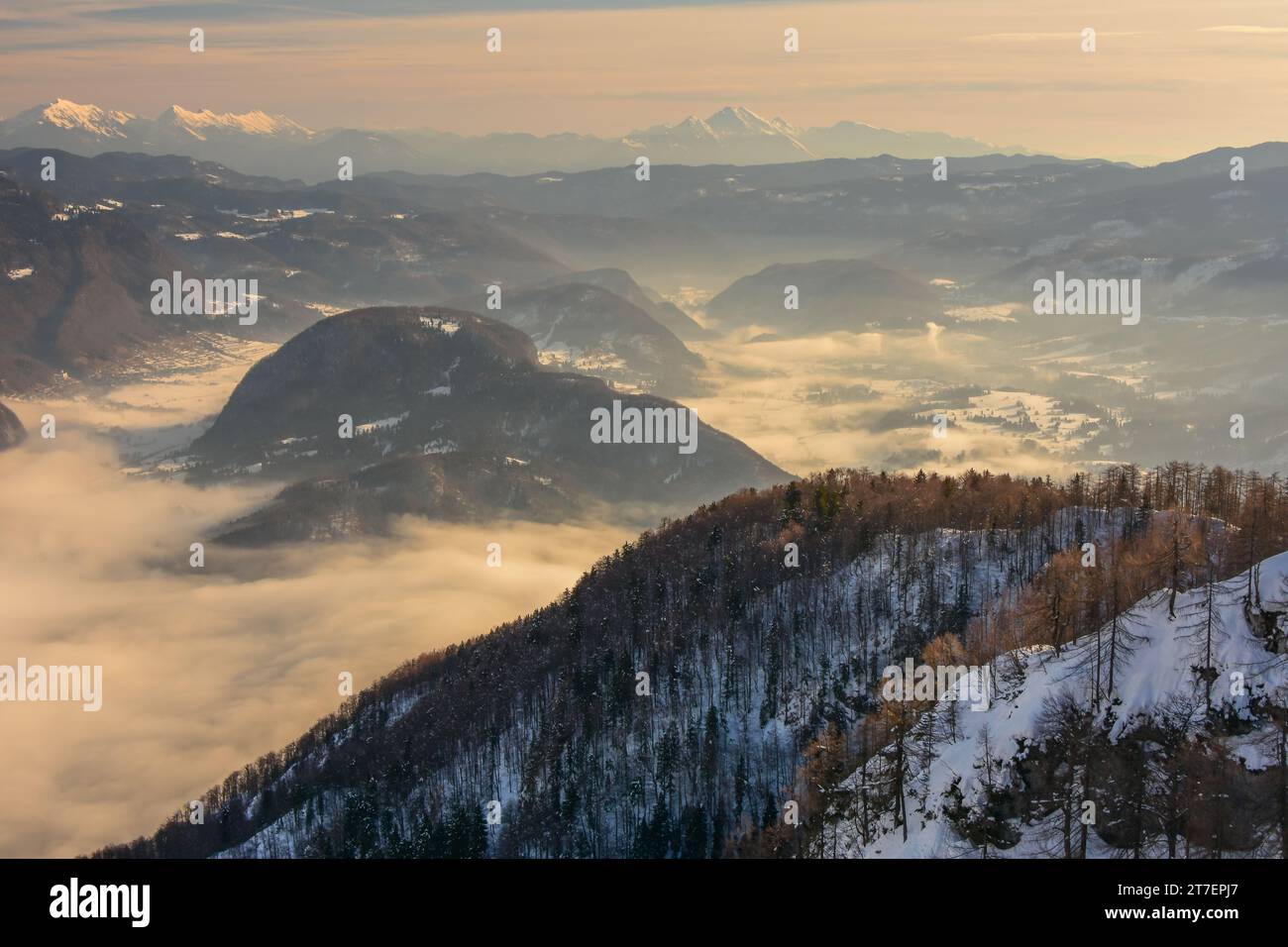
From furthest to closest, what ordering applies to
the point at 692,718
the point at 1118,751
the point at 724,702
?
the point at 724,702
the point at 692,718
the point at 1118,751

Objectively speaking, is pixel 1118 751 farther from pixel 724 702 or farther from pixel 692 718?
pixel 692 718

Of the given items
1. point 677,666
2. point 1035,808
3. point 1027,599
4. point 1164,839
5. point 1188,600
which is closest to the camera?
point 1164,839

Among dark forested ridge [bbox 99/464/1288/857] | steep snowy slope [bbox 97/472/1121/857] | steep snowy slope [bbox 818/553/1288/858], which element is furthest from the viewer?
steep snowy slope [bbox 97/472/1121/857]

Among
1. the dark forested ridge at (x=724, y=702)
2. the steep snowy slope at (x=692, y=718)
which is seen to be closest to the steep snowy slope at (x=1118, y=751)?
the dark forested ridge at (x=724, y=702)

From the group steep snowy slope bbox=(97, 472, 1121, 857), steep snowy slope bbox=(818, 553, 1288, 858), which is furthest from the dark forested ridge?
steep snowy slope bbox=(818, 553, 1288, 858)

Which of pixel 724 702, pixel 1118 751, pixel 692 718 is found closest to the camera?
pixel 1118 751

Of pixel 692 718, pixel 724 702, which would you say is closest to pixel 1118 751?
pixel 724 702

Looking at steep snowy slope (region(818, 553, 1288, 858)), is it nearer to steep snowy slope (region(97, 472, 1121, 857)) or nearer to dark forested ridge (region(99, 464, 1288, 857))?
dark forested ridge (region(99, 464, 1288, 857))

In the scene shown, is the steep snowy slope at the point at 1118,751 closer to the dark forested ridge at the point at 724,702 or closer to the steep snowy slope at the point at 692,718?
the dark forested ridge at the point at 724,702

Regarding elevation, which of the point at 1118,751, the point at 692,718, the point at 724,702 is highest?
the point at 1118,751
